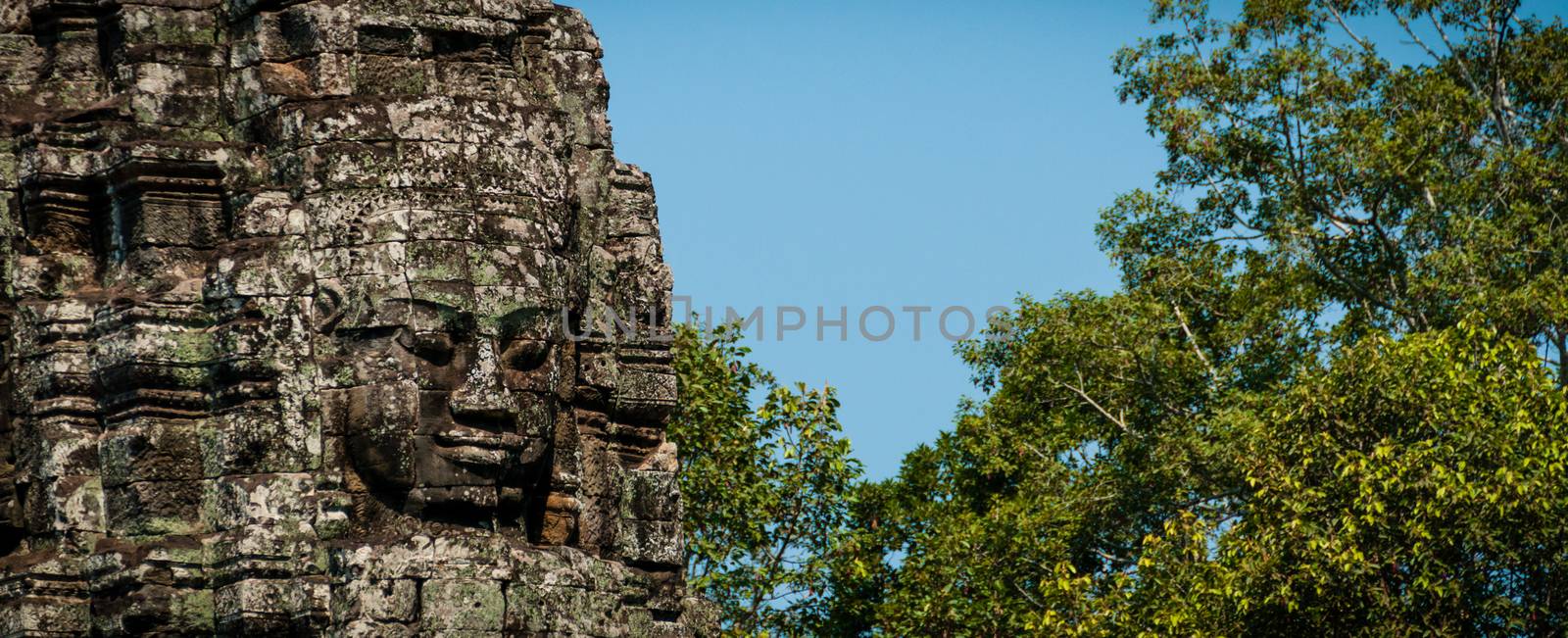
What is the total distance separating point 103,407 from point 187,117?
1461mm

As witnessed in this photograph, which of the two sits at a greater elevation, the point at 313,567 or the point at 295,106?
the point at 295,106

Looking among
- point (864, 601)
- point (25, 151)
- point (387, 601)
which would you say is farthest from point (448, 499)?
point (864, 601)

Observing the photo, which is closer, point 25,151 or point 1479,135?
point 25,151

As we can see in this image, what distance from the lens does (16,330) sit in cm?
→ 1348

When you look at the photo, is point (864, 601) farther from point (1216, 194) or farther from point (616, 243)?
point (616, 243)

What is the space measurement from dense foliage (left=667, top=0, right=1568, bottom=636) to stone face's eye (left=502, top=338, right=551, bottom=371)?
456 inches

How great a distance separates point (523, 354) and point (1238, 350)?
22.7 meters

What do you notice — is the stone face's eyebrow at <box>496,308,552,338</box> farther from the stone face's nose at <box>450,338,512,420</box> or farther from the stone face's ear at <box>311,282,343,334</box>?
the stone face's ear at <box>311,282,343,334</box>

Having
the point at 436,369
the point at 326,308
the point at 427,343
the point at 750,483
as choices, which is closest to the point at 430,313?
the point at 427,343

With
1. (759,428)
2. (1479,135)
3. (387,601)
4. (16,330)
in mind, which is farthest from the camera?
(1479,135)

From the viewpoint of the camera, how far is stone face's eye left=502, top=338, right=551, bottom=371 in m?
13.1

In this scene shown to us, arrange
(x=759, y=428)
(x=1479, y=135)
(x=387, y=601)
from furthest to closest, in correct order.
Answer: (x=1479, y=135) → (x=759, y=428) → (x=387, y=601)

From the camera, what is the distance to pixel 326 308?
13.1 m

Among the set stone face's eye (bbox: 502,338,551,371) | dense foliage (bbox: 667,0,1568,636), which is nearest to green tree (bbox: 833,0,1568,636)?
dense foliage (bbox: 667,0,1568,636)
